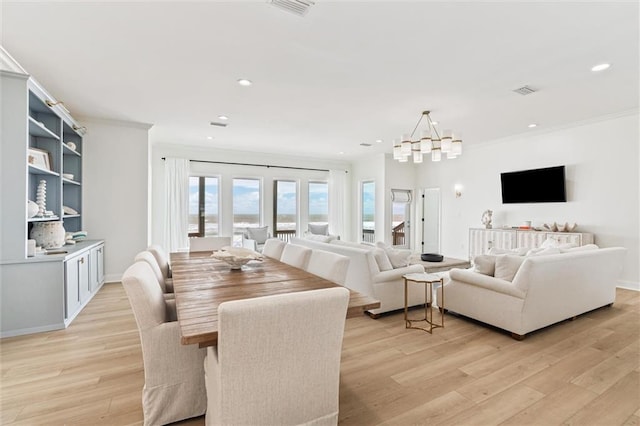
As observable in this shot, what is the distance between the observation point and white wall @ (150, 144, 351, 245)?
6.64m

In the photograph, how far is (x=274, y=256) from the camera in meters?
3.45

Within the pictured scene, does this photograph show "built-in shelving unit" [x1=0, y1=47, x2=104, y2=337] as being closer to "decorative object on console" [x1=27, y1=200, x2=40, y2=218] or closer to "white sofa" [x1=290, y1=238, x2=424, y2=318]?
"decorative object on console" [x1=27, y1=200, x2=40, y2=218]

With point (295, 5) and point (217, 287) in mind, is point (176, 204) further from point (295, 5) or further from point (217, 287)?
point (295, 5)

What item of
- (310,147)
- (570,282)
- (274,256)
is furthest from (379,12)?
(310,147)

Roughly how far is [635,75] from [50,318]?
675 centimetres

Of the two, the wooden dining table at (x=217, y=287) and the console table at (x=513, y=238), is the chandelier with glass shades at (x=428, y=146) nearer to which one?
the wooden dining table at (x=217, y=287)

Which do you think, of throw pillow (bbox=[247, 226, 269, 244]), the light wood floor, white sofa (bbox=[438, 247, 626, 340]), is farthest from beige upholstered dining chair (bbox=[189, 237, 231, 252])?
white sofa (bbox=[438, 247, 626, 340])

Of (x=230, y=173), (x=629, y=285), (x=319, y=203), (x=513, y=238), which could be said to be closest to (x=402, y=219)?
(x=319, y=203)

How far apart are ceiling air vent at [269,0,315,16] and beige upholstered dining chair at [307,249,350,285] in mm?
1839

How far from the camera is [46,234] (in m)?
3.52

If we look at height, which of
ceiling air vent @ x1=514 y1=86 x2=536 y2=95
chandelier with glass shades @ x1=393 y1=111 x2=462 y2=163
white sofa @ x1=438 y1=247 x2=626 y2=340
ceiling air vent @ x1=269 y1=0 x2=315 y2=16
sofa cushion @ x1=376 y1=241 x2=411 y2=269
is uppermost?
ceiling air vent @ x1=514 y1=86 x2=536 y2=95

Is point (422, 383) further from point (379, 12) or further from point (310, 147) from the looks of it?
point (310, 147)

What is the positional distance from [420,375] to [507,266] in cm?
158

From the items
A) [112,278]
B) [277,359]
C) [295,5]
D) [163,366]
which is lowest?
[112,278]
